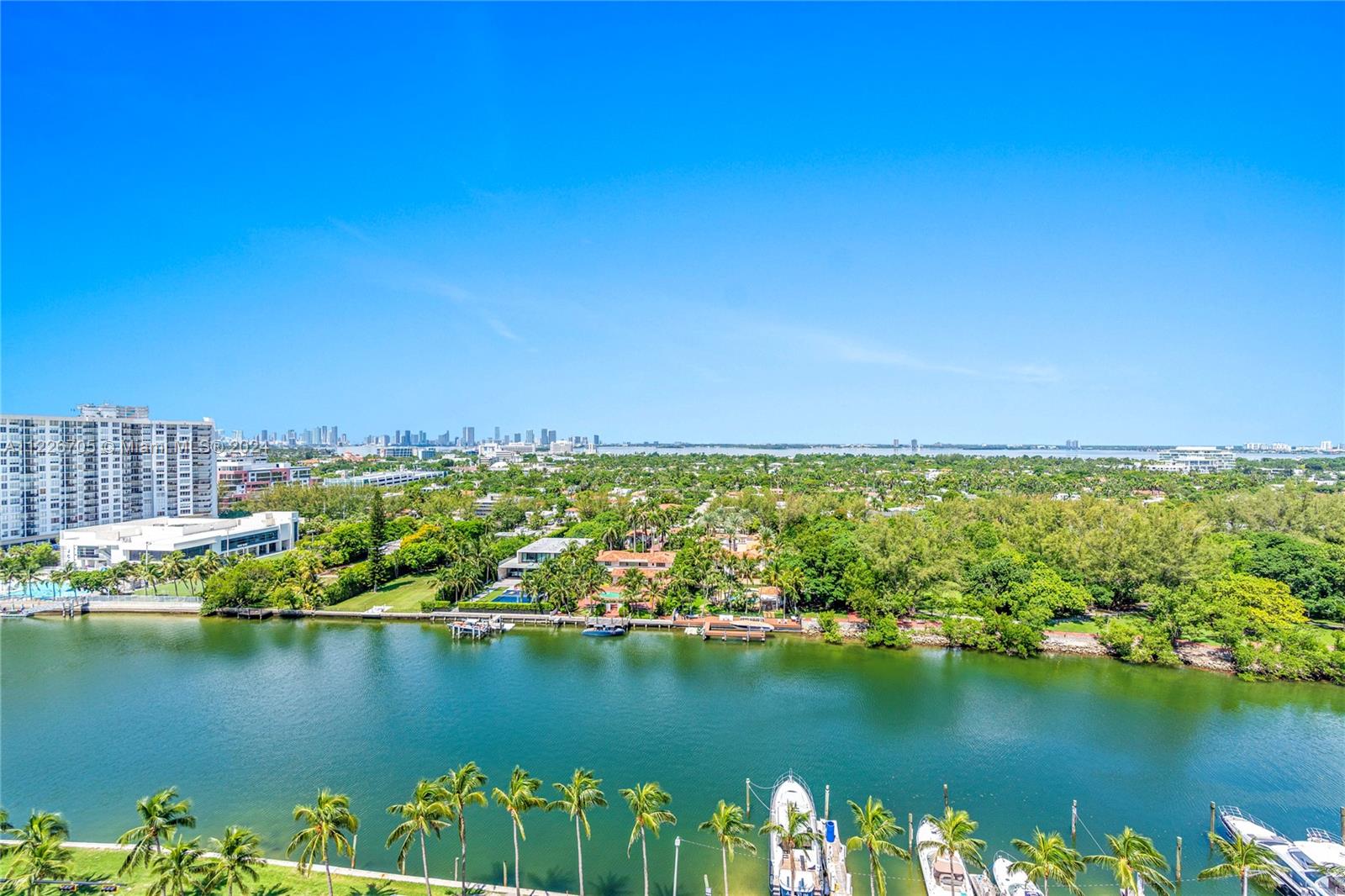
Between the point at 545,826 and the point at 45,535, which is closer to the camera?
the point at 545,826

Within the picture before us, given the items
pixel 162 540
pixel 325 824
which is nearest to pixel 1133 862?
pixel 325 824

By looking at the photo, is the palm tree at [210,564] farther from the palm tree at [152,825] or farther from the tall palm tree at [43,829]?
the palm tree at [152,825]

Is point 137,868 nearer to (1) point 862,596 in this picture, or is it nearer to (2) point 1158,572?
(1) point 862,596

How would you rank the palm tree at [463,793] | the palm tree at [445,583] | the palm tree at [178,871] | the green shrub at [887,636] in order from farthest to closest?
the palm tree at [445,583]
the green shrub at [887,636]
the palm tree at [463,793]
the palm tree at [178,871]

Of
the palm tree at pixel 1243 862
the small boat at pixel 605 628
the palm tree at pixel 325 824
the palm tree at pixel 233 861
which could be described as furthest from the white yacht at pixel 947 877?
the small boat at pixel 605 628

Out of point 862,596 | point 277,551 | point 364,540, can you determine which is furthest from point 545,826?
point 277,551

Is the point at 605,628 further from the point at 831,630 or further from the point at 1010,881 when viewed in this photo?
the point at 1010,881
